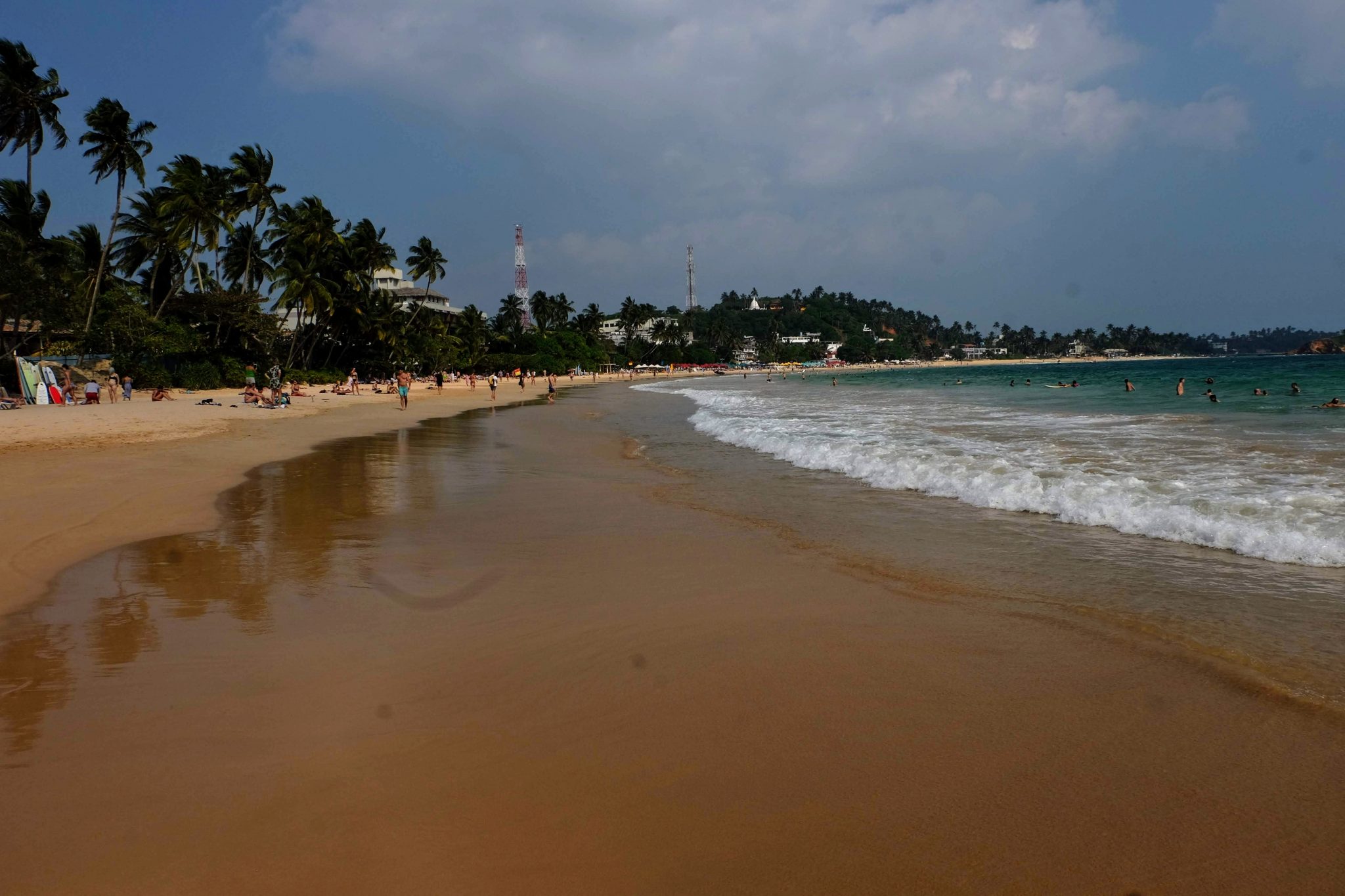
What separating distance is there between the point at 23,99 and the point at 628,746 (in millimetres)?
38035

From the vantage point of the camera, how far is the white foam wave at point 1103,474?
24.0ft

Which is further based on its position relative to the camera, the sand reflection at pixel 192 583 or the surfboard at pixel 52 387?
the surfboard at pixel 52 387

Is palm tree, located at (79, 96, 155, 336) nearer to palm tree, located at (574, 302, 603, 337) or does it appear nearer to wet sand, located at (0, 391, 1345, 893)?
wet sand, located at (0, 391, 1345, 893)

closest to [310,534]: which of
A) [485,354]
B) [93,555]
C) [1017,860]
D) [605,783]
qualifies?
[93,555]

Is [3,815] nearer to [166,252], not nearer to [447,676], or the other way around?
[447,676]

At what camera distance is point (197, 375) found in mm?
37875

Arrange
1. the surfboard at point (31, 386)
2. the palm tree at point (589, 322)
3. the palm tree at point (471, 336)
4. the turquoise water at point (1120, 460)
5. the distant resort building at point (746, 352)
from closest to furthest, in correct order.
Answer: the turquoise water at point (1120, 460) < the surfboard at point (31, 386) < the palm tree at point (471, 336) < the palm tree at point (589, 322) < the distant resort building at point (746, 352)

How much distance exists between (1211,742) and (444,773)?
10.5 feet

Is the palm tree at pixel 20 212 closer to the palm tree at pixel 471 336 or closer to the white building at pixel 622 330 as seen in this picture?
the palm tree at pixel 471 336

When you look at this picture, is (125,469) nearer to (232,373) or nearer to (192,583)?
(192,583)

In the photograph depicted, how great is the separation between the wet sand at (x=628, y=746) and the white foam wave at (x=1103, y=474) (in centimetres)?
328

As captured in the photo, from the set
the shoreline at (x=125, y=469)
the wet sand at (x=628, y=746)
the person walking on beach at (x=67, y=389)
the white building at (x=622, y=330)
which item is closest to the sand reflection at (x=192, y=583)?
the wet sand at (x=628, y=746)

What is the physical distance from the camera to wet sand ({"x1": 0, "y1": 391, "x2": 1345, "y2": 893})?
2.63m

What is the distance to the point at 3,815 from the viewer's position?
2.87 m
